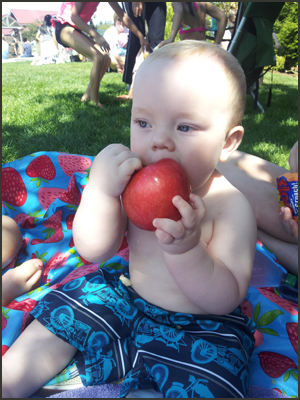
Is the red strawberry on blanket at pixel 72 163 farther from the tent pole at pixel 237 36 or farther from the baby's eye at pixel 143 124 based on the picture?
the tent pole at pixel 237 36

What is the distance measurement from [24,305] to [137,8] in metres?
5.55

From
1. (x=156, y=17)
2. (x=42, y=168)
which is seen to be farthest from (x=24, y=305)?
(x=156, y=17)

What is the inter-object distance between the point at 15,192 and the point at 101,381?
1.52 meters

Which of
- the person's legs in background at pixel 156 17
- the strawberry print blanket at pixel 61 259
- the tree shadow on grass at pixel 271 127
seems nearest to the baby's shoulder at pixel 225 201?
the strawberry print blanket at pixel 61 259

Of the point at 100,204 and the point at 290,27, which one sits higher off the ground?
the point at 290,27

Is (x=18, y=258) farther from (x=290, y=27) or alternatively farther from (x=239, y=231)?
(x=290, y=27)

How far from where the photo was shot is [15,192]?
2396 mm

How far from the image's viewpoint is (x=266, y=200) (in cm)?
216

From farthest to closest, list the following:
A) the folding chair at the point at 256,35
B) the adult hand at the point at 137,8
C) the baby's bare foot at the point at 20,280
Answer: the adult hand at the point at 137,8, the folding chair at the point at 256,35, the baby's bare foot at the point at 20,280

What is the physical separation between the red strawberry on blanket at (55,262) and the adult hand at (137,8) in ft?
16.8

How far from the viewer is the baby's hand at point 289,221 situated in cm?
191

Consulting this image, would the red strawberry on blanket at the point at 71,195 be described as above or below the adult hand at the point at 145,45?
below

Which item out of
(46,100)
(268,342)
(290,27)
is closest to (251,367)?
(268,342)

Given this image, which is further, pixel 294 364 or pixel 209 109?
pixel 294 364
